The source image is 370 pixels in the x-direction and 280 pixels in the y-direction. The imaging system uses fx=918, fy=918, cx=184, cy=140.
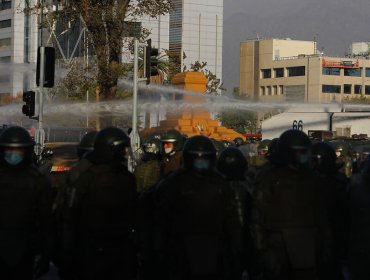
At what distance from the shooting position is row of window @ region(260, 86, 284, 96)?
116 metres

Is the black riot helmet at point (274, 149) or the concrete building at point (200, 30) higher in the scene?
the concrete building at point (200, 30)

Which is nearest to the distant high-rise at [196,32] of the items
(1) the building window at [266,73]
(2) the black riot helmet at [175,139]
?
(1) the building window at [266,73]

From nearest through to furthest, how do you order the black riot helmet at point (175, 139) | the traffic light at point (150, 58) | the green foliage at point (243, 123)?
the black riot helmet at point (175, 139)
the traffic light at point (150, 58)
the green foliage at point (243, 123)

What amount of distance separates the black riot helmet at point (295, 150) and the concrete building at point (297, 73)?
92.7 m

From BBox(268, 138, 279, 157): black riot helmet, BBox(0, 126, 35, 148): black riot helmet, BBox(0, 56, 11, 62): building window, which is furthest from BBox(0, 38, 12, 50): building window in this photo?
BBox(0, 126, 35, 148): black riot helmet

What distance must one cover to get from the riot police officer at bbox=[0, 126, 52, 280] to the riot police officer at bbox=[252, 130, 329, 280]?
1.75 metres

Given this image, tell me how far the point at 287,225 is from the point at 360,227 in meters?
0.94

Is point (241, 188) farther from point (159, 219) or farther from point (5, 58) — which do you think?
point (5, 58)

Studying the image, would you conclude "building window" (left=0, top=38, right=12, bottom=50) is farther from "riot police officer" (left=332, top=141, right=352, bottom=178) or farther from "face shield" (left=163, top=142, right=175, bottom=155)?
"face shield" (left=163, top=142, right=175, bottom=155)

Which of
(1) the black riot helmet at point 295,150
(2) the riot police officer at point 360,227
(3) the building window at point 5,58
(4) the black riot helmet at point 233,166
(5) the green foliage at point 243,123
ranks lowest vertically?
(5) the green foliage at point 243,123

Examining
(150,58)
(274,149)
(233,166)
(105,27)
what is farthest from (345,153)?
(274,149)

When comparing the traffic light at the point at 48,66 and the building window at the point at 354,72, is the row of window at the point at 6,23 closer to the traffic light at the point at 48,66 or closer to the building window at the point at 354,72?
the building window at the point at 354,72

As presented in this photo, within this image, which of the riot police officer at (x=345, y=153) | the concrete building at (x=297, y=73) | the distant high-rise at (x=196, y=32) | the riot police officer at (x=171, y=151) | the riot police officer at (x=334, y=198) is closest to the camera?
the riot police officer at (x=334, y=198)

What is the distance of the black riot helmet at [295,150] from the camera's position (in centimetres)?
782
